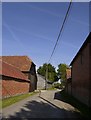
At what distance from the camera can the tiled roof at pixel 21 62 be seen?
50.4 metres

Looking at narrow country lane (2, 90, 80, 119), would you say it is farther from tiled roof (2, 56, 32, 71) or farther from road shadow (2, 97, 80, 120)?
tiled roof (2, 56, 32, 71)

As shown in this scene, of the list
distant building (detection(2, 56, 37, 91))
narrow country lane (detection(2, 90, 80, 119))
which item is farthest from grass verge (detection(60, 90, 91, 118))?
distant building (detection(2, 56, 37, 91))

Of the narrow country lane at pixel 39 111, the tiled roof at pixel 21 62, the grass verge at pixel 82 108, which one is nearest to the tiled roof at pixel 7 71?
the grass verge at pixel 82 108

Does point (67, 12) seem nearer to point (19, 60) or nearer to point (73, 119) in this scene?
point (73, 119)

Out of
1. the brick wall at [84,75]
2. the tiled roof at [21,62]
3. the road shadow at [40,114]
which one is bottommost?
the road shadow at [40,114]

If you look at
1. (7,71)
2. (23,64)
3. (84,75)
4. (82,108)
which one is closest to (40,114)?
(82,108)

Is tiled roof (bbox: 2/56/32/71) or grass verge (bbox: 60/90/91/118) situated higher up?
tiled roof (bbox: 2/56/32/71)

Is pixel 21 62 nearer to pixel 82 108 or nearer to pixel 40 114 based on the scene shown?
pixel 82 108

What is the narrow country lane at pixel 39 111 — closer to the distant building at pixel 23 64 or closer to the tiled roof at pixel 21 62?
the distant building at pixel 23 64

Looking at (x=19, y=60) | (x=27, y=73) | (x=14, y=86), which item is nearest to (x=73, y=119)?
(x=14, y=86)

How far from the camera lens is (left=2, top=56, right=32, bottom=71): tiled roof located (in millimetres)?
50412

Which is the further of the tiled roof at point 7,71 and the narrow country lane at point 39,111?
the tiled roof at point 7,71

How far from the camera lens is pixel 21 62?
173ft

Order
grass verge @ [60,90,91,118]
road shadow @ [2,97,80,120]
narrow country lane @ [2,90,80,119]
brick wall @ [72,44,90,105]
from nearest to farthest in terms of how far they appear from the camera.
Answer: road shadow @ [2,97,80,120], narrow country lane @ [2,90,80,119], grass verge @ [60,90,91,118], brick wall @ [72,44,90,105]
